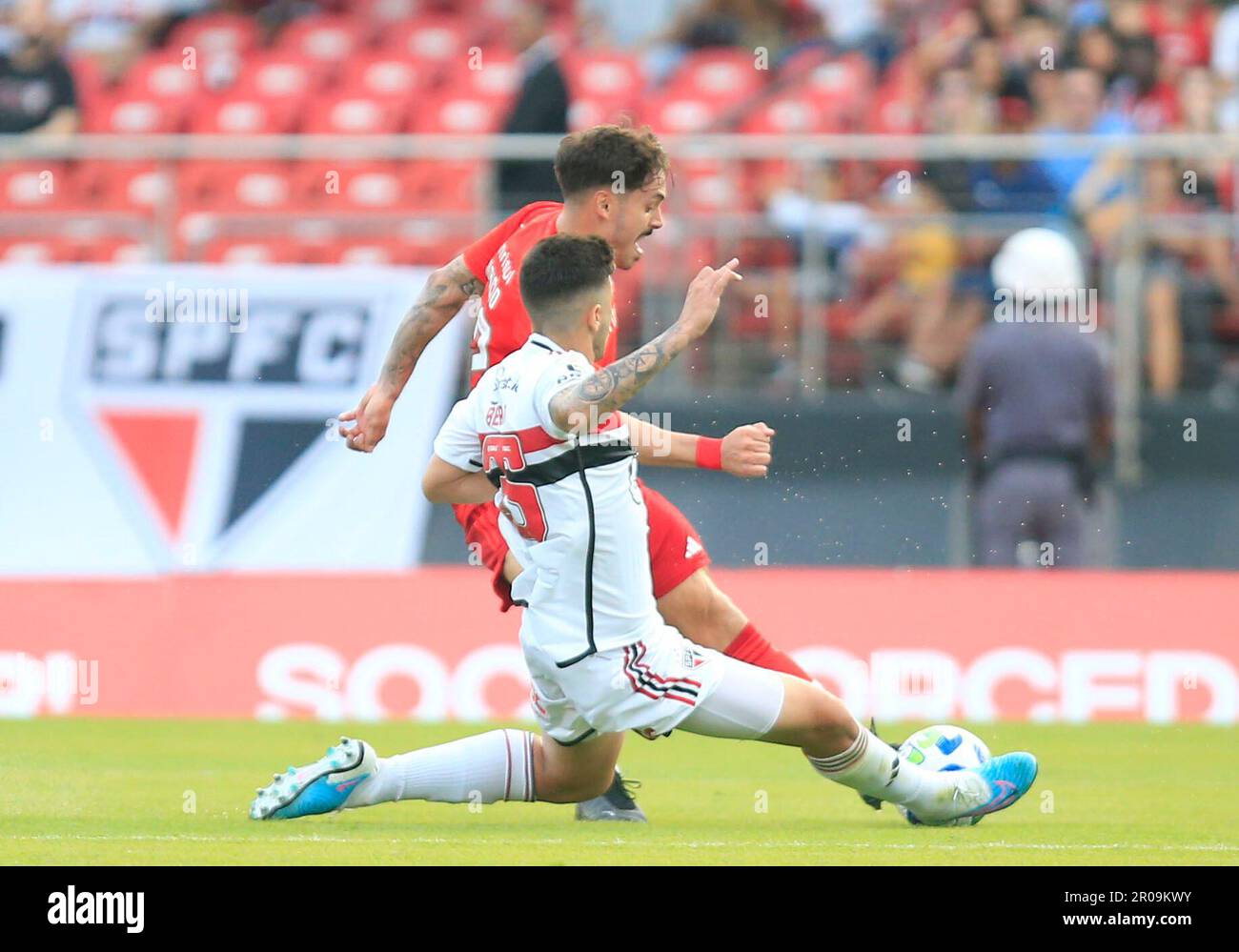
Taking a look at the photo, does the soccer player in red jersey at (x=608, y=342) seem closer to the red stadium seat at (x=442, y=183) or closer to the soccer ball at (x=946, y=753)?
the soccer ball at (x=946, y=753)

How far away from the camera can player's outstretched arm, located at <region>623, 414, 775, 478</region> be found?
6441mm

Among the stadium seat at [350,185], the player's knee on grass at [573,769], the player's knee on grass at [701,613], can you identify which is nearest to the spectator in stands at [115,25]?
the stadium seat at [350,185]

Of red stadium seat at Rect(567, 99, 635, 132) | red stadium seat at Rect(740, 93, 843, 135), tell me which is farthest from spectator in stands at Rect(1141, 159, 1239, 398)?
red stadium seat at Rect(567, 99, 635, 132)

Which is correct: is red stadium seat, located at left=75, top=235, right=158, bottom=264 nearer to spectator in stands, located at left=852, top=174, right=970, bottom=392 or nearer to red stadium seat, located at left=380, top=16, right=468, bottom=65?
red stadium seat, located at left=380, top=16, right=468, bottom=65

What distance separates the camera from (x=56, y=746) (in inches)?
373

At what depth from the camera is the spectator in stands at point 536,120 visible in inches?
529

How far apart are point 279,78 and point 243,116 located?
26.3 inches

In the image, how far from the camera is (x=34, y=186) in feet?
50.4

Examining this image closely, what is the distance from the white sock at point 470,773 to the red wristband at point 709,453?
1.16 meters

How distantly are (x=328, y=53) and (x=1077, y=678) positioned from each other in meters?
9.73

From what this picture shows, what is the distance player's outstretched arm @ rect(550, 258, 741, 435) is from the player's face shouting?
983mm

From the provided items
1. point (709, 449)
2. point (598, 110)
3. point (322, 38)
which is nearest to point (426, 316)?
point (709, 449)

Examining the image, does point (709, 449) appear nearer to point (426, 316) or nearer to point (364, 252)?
point (426, 316)
